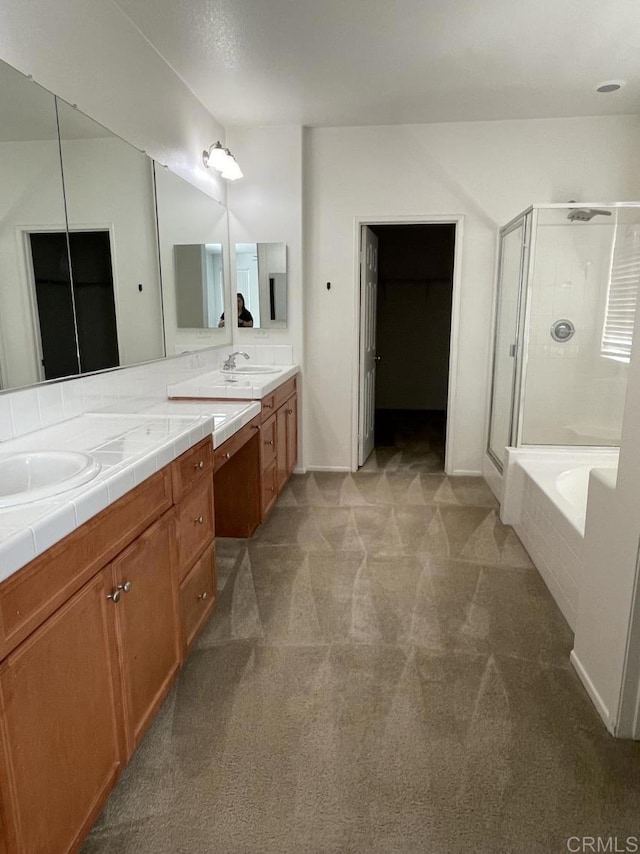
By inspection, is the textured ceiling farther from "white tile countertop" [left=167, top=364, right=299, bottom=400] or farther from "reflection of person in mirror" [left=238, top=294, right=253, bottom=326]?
"white tile countertop" [left=167, top=364, right=299, bottom=400]

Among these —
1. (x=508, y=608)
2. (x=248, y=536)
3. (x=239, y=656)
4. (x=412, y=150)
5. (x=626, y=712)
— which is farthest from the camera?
(x=412, y=150)

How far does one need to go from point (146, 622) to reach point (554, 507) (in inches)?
75.3

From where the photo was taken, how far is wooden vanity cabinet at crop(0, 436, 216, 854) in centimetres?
102

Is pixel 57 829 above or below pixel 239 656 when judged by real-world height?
above

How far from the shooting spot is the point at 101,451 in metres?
1.61

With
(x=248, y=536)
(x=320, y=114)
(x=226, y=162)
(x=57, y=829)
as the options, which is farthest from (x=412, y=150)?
(x=57, y=829)

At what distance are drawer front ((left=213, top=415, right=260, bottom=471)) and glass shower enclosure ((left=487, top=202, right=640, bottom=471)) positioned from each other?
1.76m

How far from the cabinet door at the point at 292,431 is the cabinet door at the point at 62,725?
8.46 ft

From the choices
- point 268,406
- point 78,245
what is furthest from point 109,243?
point 268,406

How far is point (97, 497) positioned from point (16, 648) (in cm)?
35

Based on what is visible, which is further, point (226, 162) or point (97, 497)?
point (226, 162)

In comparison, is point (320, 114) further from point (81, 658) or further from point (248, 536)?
point (81, 658)

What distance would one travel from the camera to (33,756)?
1066mm

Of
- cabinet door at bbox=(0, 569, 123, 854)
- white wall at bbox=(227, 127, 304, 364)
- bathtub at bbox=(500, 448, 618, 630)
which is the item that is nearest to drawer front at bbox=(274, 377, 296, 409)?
white wall at bbox=(227, 127, 304, 364)
